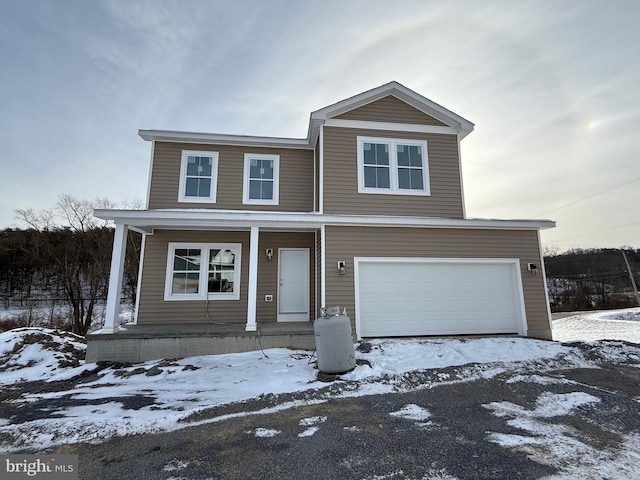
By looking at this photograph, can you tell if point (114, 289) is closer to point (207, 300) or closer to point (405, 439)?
point (207, 300)

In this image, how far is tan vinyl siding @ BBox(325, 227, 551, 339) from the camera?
702cm

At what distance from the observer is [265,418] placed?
348 centimetres

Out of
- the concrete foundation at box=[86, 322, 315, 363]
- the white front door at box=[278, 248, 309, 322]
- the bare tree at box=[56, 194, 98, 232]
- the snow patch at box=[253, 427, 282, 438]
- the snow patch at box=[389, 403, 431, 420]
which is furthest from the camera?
the bare tree at box=[56, 194, 98, 232]

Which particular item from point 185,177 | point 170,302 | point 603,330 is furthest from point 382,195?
point 603,330

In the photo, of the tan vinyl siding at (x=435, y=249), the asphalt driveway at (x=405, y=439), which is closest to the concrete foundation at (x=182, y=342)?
the tan vinyl siding at (x=435, y=249)

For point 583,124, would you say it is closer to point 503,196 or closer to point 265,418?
point 503,196

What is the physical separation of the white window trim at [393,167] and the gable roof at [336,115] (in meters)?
0.94

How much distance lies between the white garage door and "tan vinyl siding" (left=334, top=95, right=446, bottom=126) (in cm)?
395

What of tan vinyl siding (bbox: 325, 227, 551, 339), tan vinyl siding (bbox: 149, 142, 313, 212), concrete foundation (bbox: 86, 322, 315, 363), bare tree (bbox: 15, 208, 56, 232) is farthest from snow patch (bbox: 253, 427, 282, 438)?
bare tree (bbox: 15, 208, 56, 232)

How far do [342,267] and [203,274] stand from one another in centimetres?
393

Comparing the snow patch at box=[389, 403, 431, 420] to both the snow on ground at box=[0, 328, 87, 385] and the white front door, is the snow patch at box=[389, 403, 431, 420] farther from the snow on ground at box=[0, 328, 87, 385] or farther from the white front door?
the snow on ground at box=[0, 328, 87, 385]

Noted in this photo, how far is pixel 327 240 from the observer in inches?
282

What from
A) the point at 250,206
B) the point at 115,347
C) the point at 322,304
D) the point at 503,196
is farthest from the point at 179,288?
the point at 503,196

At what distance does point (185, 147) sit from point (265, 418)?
7900mm
